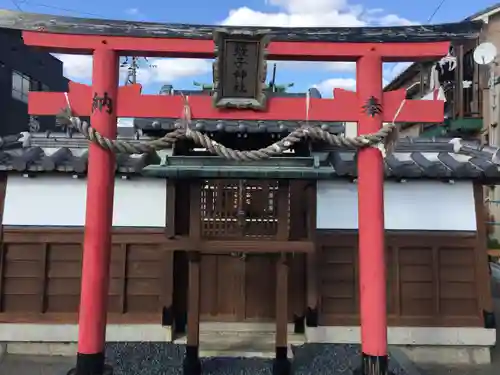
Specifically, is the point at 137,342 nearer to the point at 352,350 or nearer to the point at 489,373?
the point at 352,350

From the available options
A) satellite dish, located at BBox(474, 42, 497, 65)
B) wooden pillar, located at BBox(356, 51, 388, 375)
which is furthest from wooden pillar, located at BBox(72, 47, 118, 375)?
satellite dish, located at BBox(474, 42, 497, 65)

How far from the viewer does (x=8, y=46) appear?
19000 millimetres

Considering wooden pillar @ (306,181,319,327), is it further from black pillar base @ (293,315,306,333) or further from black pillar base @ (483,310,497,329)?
black pillar base @ (483,310,497,329)

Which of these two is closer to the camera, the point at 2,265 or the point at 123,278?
the point at 2,265

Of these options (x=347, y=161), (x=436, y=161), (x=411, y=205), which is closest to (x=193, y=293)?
(x=347, y=161)

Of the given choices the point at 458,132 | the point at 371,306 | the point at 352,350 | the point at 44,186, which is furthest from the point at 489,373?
the point at 458,132

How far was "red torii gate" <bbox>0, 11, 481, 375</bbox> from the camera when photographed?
201 inches

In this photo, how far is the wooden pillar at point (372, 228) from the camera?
202 inches

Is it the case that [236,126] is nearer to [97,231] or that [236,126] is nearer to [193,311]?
[193,311]

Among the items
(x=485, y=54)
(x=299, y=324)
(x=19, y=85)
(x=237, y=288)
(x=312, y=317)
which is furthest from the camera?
(x=19, y=85)

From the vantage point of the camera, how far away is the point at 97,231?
5.10 metres

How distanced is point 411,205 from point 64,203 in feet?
20.9

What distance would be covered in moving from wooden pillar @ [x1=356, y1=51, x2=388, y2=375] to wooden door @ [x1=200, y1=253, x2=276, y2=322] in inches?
140

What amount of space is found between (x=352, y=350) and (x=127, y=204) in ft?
15.6
